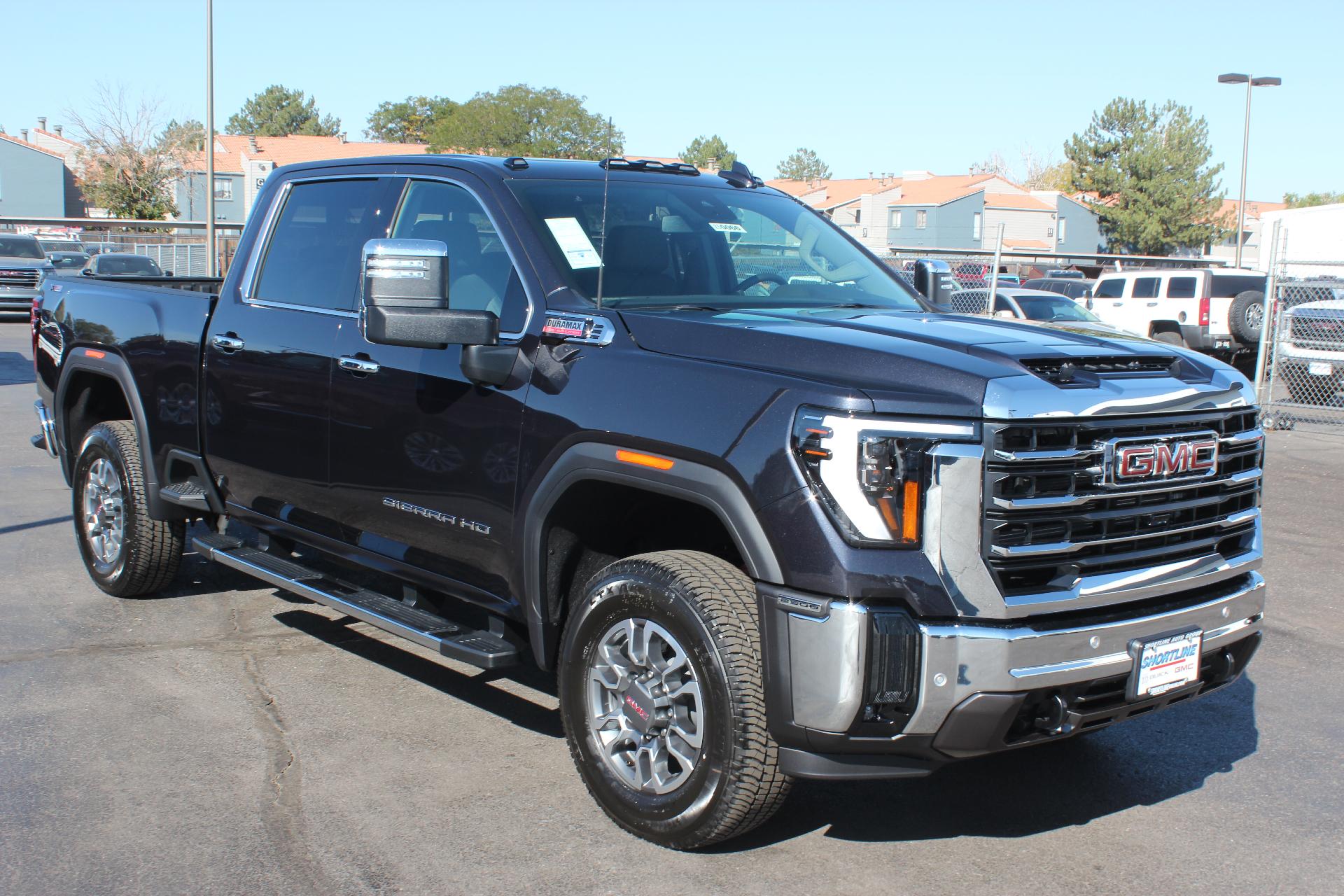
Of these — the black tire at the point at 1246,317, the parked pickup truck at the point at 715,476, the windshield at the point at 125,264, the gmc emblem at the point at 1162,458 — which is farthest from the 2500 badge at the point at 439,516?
the windshield at the point at 125,264

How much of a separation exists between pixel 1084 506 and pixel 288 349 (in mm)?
3159

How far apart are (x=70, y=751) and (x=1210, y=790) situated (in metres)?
3.92

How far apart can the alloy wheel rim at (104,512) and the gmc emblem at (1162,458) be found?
188 inches

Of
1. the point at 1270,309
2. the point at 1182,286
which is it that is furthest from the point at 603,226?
the point at 1182,286

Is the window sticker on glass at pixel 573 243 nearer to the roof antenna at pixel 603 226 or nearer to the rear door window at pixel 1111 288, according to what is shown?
the roof antenna at pixel 603 226

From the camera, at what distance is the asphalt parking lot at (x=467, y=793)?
363 cm

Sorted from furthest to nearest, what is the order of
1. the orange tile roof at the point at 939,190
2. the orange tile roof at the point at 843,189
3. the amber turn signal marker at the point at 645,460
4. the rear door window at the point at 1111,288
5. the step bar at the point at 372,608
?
the orange tile roof at the point at 843,189, the orange tile roof at the point at 939,190, the rear door window at the point at 1111,288, the step bar at the point at 372,608, the amber turn signal marker at the point at 645,460

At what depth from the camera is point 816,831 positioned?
396 cm

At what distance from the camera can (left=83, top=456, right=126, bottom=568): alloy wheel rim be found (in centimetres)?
636

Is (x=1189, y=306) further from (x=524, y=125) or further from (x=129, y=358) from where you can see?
(x=524, y=125)

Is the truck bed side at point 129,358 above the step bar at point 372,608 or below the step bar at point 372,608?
above

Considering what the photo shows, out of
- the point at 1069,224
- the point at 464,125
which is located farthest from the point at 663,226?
the point at 1069,224

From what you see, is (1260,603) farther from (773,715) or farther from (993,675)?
(773,715)

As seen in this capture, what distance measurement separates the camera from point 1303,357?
15359mm
